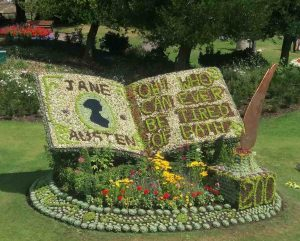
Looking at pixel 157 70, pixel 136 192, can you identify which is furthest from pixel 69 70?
pixel 136 192

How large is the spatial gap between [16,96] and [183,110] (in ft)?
32.2

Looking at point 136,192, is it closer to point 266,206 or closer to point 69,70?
point 266,206

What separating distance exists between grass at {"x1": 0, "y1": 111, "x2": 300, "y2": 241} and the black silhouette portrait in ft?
8.10

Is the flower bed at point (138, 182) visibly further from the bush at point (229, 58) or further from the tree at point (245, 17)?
the bush at point (229, 58)

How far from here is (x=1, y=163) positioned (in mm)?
15867

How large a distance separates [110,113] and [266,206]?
14.9 ft

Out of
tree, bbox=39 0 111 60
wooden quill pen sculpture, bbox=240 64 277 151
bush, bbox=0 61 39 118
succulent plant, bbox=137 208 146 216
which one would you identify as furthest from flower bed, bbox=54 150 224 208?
tree, bbox=39 0 111 60

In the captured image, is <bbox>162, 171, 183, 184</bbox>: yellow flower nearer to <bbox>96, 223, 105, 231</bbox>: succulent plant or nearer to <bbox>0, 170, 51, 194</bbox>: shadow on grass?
<bbox>96, 223, 105, 231</bbox>: succulent plant

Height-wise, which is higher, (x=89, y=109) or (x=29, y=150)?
(x=89, y=109)

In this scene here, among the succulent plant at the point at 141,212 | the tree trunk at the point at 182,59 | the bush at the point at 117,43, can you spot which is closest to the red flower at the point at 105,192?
the succulent plant at the point at 141,212

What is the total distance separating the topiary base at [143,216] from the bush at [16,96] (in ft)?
31.2

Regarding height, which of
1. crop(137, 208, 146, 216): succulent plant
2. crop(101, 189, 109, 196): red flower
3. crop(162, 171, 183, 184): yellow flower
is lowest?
crop(137, 208, 146, 216): succulent plant

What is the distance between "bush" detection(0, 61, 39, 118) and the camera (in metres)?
21.6

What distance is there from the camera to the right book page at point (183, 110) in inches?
557
